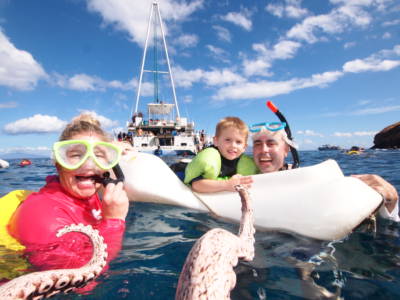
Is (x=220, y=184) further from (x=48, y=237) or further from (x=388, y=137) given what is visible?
(x=388, y=137)

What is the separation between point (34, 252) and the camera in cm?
173

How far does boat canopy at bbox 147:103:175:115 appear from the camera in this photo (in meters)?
30.4

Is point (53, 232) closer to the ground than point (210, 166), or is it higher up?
closer to the ground

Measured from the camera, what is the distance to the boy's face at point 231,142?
11.2 ft

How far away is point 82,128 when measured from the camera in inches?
85.4

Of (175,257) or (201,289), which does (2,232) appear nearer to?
(175,257)

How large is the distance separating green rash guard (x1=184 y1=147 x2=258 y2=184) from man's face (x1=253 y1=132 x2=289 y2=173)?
191 millimetres

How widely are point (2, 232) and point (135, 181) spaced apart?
186 centimetres

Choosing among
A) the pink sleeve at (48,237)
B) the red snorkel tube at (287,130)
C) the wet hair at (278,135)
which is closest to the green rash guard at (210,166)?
the wet hair at (278,135)

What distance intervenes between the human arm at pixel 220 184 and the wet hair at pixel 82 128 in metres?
1.44

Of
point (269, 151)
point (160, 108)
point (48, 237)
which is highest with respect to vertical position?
point (160, 108)

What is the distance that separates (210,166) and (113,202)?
1.52 metres

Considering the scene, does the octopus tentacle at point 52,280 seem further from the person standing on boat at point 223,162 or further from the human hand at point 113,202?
the person standing on boat at point 223,162

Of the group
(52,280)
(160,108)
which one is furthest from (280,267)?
(160,108)
